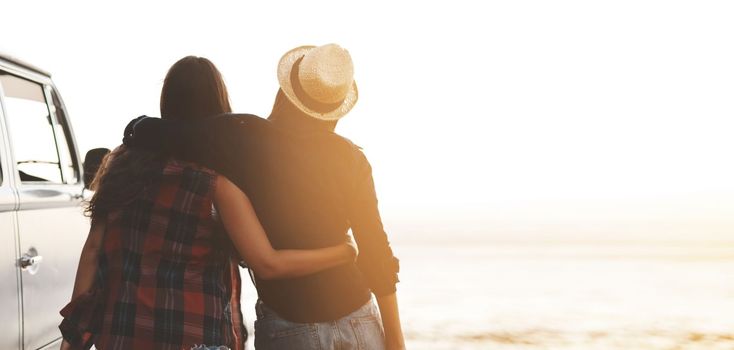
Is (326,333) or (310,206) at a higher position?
(310,206)

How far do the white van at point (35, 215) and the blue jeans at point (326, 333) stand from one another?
52.9 inches

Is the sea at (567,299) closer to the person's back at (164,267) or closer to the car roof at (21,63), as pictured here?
the person's back at (164,267)

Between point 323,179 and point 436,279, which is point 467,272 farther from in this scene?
point 323,179

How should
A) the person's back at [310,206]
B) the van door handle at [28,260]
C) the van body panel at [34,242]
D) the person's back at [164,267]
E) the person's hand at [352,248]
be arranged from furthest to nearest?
the van door handle at [28,260], the van body panel at [34,242], the person's hand at [352,248], the person's back at [310,206], the person's back at [164,267]

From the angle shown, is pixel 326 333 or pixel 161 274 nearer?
pixel 161 274

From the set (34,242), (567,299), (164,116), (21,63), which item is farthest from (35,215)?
(567,299)

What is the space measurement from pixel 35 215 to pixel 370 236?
1.82 metres

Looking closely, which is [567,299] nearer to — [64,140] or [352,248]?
[64,140]

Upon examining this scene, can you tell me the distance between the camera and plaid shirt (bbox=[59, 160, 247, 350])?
97.5 inches

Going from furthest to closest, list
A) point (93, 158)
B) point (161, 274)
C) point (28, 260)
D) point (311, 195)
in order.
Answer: point (93, 158) → point (28, 260) → point (311, 195) → point (161, 274)

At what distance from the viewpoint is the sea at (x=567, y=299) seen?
9000mm

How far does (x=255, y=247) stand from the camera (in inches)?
98.7

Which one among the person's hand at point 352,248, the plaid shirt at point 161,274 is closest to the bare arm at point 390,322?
the person's hand at point 352,248

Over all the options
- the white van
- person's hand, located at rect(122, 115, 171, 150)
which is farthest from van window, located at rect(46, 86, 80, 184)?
person's hand, located at rect(122, 115, 171, 150)
